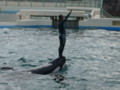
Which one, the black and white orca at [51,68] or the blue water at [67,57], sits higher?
the black and white orca at [51,68]

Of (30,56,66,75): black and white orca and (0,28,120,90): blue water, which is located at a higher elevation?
(30,56,66,75): black and white orca

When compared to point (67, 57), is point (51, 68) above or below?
above

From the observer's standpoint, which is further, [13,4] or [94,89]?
[13,4]

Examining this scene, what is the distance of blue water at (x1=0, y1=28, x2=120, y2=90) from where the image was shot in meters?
10.2

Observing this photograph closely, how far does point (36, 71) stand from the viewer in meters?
10.9

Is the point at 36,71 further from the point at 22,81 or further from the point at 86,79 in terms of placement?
the point at 86,79

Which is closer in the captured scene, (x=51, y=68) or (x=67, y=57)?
(x=51, y=68)

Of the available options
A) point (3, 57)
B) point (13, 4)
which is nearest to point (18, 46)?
point (3, 57)

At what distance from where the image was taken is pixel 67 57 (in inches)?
563

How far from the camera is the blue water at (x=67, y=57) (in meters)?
10.2

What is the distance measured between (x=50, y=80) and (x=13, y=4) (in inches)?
820

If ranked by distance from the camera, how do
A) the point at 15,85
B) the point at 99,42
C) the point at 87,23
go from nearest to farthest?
the point at 15,85, the point at 99,42, the point at 87,23

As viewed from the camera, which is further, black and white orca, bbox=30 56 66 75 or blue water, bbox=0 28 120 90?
black and white orca, bbox=30 56 66 75

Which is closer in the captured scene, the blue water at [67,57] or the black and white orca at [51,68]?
the blue water at [67,57]
